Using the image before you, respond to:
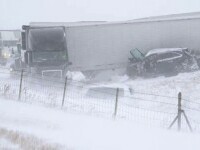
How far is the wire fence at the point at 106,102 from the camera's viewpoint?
39.9 feet

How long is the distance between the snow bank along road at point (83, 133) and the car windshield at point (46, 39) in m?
11.4

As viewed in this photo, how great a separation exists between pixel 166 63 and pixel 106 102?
10694 millimetres

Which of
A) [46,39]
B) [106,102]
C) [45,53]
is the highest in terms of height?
[46,39]

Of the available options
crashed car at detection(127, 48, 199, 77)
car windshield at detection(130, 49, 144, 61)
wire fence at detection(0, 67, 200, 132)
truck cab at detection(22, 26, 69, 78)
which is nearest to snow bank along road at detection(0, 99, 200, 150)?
wire fence at detection(0, 67, 200, 132)

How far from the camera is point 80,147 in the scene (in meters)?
7.78

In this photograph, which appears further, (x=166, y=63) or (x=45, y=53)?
(x=166, y=63)

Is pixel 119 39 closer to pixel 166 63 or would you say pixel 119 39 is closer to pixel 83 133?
pixel 166 63

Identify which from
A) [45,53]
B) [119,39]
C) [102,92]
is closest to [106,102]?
[102,92]

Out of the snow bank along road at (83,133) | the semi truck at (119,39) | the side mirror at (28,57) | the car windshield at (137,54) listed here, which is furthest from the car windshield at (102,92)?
the semi truck at (119,39)

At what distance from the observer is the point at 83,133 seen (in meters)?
8.97

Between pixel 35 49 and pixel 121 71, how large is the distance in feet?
24.7

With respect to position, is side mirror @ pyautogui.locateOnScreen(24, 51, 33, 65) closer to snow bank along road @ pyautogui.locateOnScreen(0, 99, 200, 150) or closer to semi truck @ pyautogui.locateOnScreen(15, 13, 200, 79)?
semi truck @ pyautogui.locateOnScreen(15, 13, 200, 79)

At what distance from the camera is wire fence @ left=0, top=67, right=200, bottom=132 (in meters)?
12.2

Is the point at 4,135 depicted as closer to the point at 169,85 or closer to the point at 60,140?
the point at 60,140
